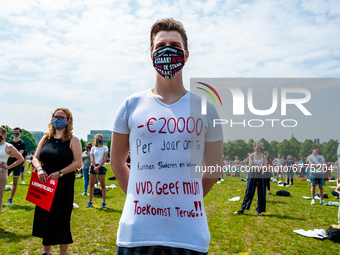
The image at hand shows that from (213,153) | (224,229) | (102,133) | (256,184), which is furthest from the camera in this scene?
(102,133)

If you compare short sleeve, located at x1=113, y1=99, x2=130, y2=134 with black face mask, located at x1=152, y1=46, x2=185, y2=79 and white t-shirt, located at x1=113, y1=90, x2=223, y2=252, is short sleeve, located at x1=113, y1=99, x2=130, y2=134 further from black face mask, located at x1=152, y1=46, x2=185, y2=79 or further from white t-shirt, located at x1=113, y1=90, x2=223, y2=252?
black face mask, located at x1=152, y1=46, x2=185, y2=79

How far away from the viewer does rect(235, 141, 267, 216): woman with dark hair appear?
27.8 feet

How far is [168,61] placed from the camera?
6.26 feet

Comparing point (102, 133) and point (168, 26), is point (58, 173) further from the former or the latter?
point (102, 133)

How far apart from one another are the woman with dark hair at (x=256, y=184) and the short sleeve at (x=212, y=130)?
23.9 feet

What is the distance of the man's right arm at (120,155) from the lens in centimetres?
178

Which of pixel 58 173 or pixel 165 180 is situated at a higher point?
pixel 165 180

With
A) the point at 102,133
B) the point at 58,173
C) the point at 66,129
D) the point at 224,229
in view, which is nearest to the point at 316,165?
the point at 224,229

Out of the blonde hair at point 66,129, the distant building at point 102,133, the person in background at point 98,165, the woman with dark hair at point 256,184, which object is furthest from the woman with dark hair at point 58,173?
the distant building at point 102,133

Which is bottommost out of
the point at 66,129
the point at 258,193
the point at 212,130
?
the point at 258,193

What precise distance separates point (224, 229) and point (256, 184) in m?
2.56

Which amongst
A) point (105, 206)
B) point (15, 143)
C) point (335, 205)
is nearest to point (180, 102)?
point (105, 206)

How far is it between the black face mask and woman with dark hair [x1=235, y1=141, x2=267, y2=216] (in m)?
→ 7.43

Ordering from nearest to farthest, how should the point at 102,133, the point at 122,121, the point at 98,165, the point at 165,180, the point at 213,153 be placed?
the point at 165,180, the point at 122,121, the point at 213,153, the point at 98,165, the point at 102,133
